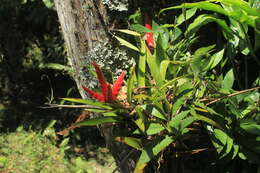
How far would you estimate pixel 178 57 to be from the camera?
4.37 ft

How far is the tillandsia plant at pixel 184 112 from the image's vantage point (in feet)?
3.83

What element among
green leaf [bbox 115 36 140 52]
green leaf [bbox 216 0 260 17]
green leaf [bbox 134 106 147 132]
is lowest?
green leaf [bbox 134 106 147 132]

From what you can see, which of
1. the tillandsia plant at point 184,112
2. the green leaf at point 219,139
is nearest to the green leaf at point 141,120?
the tillandsia plant at point 184,112

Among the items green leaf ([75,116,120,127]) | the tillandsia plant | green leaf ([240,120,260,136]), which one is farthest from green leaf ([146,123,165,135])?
green leaf ([240,120,260,136])

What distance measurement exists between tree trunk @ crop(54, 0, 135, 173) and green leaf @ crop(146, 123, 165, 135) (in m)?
0.29

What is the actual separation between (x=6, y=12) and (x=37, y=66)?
0.74 meters

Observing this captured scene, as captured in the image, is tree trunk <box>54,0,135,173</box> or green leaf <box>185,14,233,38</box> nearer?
green leaf <box>185,14,233,38</box>

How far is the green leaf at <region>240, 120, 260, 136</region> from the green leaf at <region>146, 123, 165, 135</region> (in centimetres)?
27

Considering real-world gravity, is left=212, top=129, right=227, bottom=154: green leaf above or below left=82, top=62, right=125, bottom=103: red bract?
below

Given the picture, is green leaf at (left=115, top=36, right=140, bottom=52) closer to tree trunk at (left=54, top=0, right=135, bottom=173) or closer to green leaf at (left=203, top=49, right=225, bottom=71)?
tree trunk at (left=54, top=0, right=135, bottom=173)

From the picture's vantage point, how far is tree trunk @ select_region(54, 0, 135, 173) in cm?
147

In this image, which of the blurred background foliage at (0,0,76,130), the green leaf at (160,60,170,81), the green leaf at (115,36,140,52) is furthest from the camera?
the blurred background foliage at (0,0,76,130)

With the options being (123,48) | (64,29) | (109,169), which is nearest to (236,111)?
(123,48)

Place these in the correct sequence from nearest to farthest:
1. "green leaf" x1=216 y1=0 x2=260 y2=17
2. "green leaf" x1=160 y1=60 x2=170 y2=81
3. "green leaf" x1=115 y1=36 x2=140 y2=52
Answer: "green leaf" x1=216 y1=0 x2=260 y2=17 → "green leaf" x1=160 y1=60 x2=170 y2=81 → "green leaf" x1=115 y1=36 x2=140 y2=52
